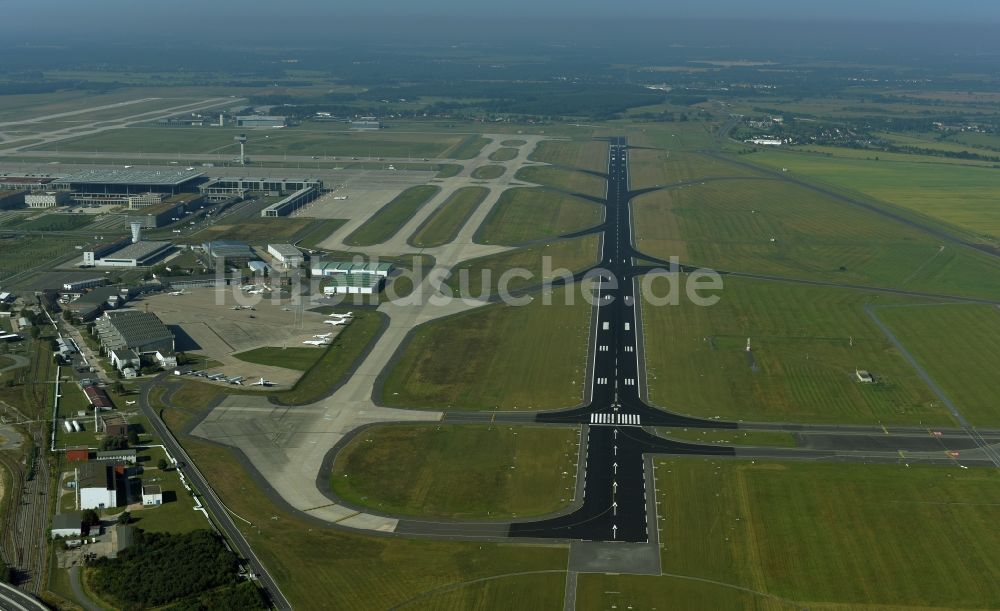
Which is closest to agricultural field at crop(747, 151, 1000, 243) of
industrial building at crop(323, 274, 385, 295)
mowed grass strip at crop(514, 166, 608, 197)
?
mowed grass strip at crop(514, 166, 608, 197)

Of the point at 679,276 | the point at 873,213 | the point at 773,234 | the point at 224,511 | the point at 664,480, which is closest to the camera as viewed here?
Answer: the point at 224,511

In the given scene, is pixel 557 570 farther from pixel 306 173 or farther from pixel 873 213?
pixel 306 173

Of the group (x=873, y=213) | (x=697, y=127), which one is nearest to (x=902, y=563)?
(x=873, y=213)

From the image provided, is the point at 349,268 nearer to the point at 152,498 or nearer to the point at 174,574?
the point at 152,498

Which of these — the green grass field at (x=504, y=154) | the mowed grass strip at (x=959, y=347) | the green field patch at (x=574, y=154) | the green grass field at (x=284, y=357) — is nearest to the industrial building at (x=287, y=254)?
the green grass field at (x=284, y=357)

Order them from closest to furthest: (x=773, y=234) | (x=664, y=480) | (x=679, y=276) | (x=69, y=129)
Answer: (x=664, y=480)
(x=679, y=276)
(x=773, y=234)
(x=69, y=129)

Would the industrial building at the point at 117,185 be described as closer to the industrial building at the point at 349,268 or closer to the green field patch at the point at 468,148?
the industrial building at the point at 349,268

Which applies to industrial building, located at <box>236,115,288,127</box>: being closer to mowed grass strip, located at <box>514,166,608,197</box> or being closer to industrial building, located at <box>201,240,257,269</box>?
mowed grass strip, located at <box>514,166,608,197</box>
